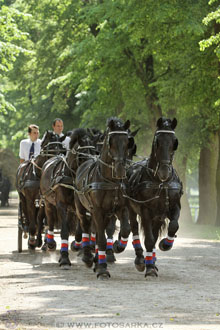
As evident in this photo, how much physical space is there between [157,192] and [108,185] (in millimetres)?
756

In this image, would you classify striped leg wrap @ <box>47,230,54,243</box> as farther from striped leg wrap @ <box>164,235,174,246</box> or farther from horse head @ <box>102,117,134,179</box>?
horse head @ <box>102,117,134,179</box>

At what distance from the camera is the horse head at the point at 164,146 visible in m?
12.4

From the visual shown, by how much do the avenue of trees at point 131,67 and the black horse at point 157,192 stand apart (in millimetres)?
7781

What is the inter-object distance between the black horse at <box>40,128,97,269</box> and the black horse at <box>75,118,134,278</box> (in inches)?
55.4

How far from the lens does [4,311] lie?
9125mm

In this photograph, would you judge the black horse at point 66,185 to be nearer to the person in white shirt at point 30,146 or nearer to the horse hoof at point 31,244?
the horse hoof at point 31,244

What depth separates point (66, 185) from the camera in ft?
47.4

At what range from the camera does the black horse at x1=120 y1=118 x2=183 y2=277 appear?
12484 millimetres

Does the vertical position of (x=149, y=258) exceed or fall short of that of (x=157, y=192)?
it falls short

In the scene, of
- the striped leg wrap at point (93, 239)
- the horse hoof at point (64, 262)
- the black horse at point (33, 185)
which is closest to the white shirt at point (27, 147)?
the black horse at point (33, 185)

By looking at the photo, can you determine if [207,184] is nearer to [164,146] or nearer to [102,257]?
[164,146]

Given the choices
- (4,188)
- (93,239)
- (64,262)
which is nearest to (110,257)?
(93,239)

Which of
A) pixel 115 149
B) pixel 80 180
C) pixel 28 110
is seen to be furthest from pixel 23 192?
pixel 28 110

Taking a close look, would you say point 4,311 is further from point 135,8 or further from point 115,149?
point 135,8
